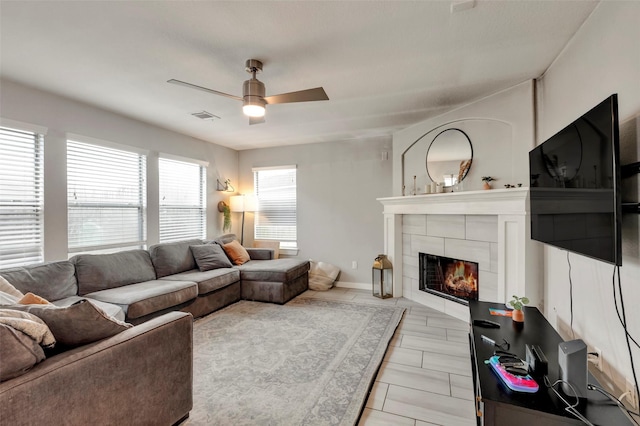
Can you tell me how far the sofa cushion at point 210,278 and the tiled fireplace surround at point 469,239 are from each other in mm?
2317

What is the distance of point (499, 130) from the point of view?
3.13m

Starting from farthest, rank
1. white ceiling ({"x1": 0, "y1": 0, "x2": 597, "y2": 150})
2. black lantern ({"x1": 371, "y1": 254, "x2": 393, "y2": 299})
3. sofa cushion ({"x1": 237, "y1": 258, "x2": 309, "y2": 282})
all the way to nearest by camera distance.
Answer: black lantern ({"x1": 371, "y1": 254, "x2": 393, "y2": 299}) < sofa cushion ({"x1": 237, "y1": 258, "x2": 309, "y2": 282}) < white ceiling ({"x1": 0, "y1": 0, "x2": 597, "y2": 150})

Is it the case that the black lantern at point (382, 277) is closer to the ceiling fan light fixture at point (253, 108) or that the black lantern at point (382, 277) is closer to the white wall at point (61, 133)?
the ceiling fan light fixture at point (253, 108)

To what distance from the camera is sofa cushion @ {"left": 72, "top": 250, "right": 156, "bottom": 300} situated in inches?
119

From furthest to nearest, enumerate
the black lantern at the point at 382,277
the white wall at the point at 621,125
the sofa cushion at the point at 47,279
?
the black lantern at the point at 382,277 < the sofa cushion at the point at 47,279 < the white wall at the point at 621,125

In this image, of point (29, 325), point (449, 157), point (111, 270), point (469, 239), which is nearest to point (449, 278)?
point (469, 239)

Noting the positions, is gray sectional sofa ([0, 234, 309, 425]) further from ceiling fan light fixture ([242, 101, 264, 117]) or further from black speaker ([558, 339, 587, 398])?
black speaker ([558, 339, 587, 398])

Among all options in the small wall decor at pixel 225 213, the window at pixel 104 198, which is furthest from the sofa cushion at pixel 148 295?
the small wall decor at pixel 225 213

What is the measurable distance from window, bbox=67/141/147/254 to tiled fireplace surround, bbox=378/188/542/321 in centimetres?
349

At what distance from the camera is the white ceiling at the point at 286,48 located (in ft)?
6.00

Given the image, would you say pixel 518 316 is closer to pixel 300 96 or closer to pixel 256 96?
pixel 300 96

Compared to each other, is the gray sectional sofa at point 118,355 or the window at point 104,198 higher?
the window at point 104,198

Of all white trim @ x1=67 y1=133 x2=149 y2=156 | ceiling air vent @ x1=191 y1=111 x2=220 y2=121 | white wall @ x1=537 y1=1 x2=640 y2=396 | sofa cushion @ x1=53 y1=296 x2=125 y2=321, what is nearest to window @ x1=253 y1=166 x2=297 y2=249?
ceiling air vent @ x1=191 y1=111 x2=220 y2=121

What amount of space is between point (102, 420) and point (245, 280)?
2.89 meters
